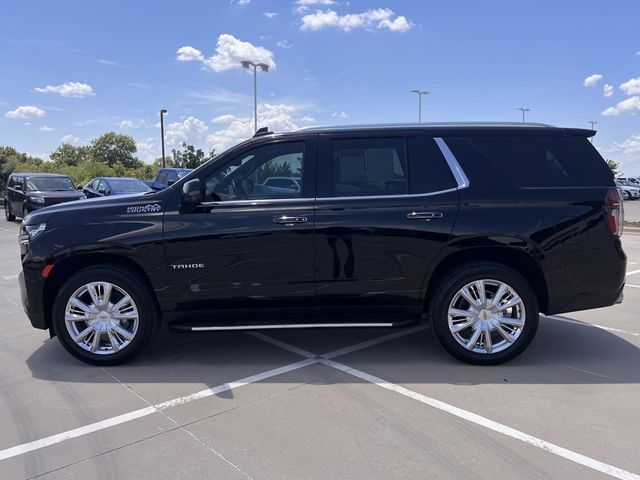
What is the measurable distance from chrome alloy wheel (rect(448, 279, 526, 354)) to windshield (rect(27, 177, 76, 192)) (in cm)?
1716

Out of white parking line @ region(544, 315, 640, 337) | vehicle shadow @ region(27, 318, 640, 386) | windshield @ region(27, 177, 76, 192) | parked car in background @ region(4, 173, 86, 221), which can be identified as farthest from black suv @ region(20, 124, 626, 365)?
windshield @ region(27, 177, 76, 192)

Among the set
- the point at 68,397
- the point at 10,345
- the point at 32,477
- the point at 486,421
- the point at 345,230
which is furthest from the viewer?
the point at 10,345

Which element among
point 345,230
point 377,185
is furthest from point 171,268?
point 377,185

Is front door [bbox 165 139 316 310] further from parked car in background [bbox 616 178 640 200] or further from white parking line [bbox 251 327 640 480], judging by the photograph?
parked car in background [bbox 616 178 640 200]

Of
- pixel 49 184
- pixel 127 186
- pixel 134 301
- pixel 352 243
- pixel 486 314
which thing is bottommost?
pixel 486 314

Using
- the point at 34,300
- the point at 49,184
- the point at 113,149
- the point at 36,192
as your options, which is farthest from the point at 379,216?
the point at 113,149

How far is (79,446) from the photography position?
10.3 ft

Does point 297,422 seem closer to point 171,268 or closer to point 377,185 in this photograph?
point 171,268

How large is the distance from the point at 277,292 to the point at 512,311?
6.54 ft

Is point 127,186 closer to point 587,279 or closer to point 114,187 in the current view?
point 114,187

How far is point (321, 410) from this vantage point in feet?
11.8

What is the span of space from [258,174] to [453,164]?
1.65 m

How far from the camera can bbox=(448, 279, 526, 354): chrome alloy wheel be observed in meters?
4.34

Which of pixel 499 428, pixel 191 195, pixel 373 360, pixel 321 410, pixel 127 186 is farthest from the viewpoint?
pixel 127 186
